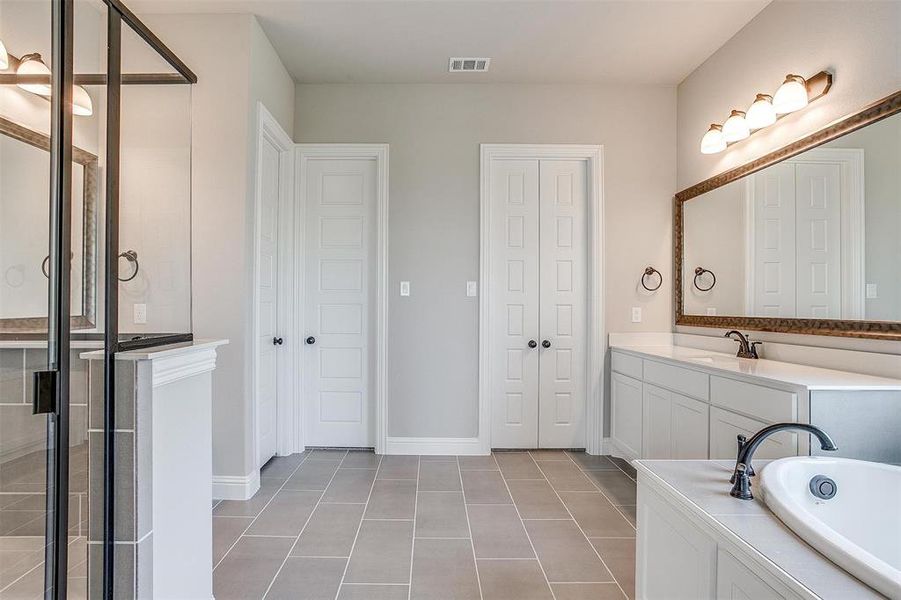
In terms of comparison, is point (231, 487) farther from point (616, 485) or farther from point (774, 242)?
point (774, 242)

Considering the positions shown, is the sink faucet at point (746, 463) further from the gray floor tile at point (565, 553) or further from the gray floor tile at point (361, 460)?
the gray floor tile at point (361, 460)

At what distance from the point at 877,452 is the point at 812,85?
1757mm

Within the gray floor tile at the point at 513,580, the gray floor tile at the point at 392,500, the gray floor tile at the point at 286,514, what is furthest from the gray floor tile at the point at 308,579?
the gray floor tile at the point at 513,580

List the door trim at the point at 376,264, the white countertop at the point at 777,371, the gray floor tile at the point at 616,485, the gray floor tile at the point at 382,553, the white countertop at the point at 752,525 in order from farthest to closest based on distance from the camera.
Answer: the door trim at the point at 376,264 → the gray floor tile at the point at 616,485 → the gray floor tile at the point at 382,553 → the white countertop at the point at 777,371 → the white countertop at the point at 752,525

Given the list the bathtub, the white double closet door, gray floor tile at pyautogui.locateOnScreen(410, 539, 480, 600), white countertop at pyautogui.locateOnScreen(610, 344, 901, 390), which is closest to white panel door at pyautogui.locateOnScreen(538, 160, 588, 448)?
the white double closet door

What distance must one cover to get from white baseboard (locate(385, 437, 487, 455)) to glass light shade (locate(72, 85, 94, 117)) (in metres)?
2.79

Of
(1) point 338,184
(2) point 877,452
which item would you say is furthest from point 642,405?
(1) point 338,184

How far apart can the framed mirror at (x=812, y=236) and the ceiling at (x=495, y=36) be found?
3.06 feet

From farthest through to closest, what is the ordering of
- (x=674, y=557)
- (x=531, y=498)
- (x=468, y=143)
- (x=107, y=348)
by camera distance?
(x=468, y=143) → (x=531, y=498) → (x=107, y=348) → (x=674, y=557)

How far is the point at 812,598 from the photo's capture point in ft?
2.72

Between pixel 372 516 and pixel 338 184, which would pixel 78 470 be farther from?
pixel 338 184

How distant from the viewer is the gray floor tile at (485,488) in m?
2.72

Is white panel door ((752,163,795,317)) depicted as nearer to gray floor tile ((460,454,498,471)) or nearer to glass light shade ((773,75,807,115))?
glass light shade ((773,75,807,115))

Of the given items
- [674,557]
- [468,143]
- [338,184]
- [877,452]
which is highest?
[468,143]
